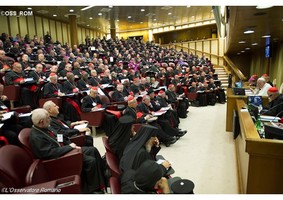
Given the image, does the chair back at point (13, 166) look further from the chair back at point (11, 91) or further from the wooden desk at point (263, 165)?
the chair back at point (11, 91)

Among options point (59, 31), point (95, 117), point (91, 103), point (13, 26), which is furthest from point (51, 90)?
point (59, 31)

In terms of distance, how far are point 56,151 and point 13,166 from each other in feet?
1.93

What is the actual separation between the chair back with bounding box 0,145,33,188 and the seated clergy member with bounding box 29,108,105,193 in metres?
0.19

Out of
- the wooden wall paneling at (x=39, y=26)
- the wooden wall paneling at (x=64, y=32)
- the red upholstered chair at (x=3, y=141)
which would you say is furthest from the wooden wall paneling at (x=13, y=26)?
the red upholstered chair at (x=3, y=141)

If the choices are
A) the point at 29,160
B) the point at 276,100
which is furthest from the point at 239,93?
the point at 29,160

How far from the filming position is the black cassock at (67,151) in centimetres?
286

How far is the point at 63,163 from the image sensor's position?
2.91 metres

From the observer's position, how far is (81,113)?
18.3 feet

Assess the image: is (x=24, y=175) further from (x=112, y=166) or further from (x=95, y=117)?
(x=95, y=117)

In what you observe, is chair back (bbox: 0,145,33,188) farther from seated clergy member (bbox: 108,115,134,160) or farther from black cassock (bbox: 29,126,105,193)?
seated clergy member (bbox: 108,115,134,160)

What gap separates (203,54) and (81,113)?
55.3 feet

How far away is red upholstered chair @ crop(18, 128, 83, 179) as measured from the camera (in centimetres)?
285
